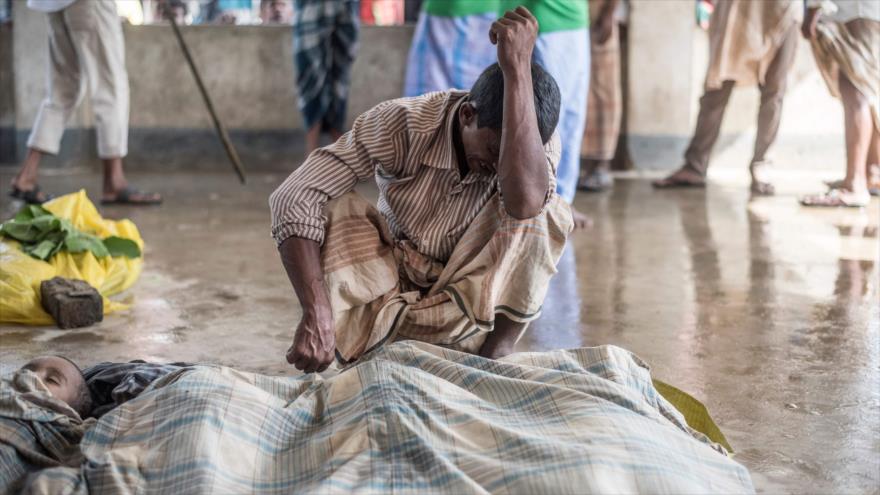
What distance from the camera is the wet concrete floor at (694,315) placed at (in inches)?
96.7

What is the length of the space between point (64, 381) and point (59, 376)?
1 cm

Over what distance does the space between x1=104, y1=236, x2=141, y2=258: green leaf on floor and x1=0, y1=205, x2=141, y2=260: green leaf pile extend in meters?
0.03

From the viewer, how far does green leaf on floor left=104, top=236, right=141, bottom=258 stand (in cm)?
382

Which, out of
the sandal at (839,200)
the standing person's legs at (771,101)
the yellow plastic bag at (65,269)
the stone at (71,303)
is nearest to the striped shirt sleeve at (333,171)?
the stone at (71,303)

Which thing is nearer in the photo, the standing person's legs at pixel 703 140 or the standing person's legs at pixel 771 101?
the standing person's legs at pixel 771 101

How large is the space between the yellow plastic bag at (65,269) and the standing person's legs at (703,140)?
3.82m

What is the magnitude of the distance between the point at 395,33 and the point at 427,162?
5.09m

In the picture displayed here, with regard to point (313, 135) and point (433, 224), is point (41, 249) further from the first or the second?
point (313, 135)

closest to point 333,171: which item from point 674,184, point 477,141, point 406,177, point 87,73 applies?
point 406,177

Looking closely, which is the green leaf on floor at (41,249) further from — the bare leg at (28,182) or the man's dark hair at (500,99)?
the bare leg at (28,182)

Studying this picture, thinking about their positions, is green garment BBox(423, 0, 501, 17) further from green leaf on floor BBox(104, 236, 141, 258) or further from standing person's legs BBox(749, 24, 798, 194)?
green leaf on floor BBox(104, 236, 141, 258)

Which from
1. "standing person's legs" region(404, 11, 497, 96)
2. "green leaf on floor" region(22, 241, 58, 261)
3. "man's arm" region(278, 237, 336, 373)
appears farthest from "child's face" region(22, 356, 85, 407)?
"standing person's legs" region(404, 11, 497, 96)

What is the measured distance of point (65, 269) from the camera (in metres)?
3.57

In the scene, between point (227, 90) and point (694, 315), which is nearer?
point (694, 315)
